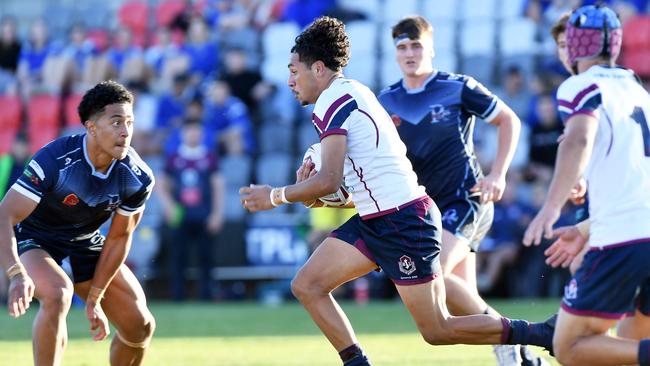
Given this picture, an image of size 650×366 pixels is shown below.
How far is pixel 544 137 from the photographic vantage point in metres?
17.2

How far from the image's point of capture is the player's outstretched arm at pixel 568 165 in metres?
6.09

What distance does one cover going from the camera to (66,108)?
20766 millimetres

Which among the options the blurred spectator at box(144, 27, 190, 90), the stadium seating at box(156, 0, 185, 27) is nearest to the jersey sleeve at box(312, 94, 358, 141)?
the blurred spectator at box(144, 27, 190, 90)

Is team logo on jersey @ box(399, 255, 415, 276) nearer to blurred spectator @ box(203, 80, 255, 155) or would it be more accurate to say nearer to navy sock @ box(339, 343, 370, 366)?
navy sock @ box(339, 343, 370, 366)

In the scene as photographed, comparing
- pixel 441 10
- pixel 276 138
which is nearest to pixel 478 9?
pixel 441 10

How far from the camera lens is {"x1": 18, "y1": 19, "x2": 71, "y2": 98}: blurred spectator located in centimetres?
2095

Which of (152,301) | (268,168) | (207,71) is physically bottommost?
(152,301)

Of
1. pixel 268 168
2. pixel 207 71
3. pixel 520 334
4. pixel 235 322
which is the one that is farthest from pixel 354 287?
pixel 520 334

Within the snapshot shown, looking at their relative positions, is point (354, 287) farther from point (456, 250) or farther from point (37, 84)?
point (456, 250)

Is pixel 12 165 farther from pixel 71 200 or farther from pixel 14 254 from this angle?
pixel 14 254

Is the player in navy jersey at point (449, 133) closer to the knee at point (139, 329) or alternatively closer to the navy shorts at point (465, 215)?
the navy shorts at point (465, 215)

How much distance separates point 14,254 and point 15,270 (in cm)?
17

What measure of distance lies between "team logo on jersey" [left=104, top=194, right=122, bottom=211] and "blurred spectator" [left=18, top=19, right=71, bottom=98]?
13.4 metres

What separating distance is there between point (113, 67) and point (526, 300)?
8.77 m
